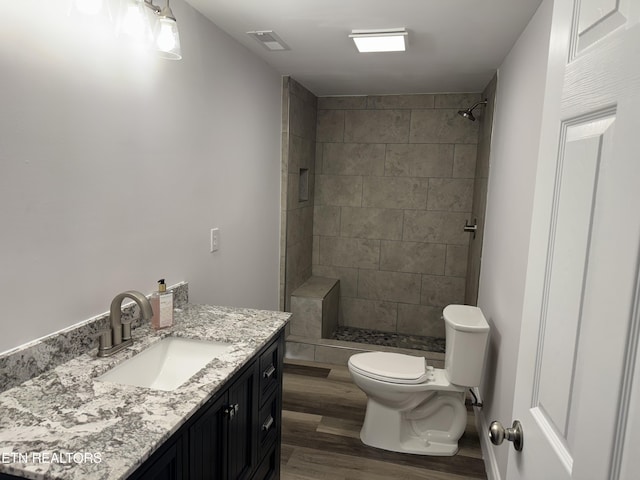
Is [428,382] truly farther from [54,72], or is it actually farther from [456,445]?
[54,72]

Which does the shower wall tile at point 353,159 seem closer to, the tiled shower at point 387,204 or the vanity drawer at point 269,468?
the tiled shower at point 387,204

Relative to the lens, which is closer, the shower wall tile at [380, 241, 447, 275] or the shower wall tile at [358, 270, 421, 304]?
the shower wall tile at [380, 241, 447, 275]

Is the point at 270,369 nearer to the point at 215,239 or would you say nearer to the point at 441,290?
the point at 215,239

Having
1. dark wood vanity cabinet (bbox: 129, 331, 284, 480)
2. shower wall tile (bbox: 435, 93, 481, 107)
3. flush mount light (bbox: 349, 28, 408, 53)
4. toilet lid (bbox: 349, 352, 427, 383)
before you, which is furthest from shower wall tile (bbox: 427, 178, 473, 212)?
dark wood vanity cabinet (bbox: 129, 331, 284, 480)

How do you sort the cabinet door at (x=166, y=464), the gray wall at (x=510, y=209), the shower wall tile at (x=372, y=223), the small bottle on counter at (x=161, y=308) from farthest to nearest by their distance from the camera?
the shower wall tile at (x=372, y=223) → the gray wall at (x=510, y=209) → the small bottle on counter at (x=161, y=308) → the cabinet door at (x=166, y=464)

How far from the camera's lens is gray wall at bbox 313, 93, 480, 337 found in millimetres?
4070

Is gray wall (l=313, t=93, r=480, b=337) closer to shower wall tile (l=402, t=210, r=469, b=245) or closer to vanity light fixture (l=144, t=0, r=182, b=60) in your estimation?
shower wall tile (l=402, t=210, r=469, b=245)

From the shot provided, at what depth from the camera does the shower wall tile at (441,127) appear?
398 cm

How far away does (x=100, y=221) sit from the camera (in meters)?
1.60

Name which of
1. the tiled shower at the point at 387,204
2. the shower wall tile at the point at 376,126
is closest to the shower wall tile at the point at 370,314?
the tiled shower at the point at 387,204

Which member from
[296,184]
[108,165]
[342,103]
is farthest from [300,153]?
[108,165]

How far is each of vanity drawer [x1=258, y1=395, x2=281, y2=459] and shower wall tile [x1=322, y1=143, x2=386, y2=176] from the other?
9.09 ft

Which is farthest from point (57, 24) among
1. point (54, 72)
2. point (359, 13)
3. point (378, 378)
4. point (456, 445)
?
point (456, 445)

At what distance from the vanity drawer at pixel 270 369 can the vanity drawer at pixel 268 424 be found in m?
0.05
